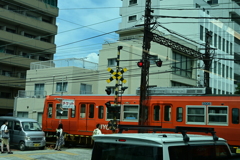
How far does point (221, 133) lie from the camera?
53.7 feet

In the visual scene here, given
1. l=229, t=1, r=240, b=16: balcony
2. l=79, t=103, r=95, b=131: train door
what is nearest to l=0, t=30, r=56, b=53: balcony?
l=229, t=1, r=240, b=16: balcony

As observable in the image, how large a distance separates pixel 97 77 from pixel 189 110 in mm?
20731

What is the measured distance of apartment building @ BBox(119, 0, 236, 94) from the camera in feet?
128

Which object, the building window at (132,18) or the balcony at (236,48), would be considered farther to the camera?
the building window at (132,18)

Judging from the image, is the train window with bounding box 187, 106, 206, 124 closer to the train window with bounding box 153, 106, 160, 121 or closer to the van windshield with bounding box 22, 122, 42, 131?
the train window with bounding box 153, 106, 160, 121

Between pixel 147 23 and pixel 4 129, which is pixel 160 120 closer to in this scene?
pixel 147 23

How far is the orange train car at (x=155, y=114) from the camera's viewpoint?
16359mm

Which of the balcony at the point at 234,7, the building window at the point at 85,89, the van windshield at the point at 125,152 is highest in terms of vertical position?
the balcony at the point at 234,7

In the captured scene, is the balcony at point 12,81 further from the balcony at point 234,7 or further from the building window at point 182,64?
the balcony at point 234,7

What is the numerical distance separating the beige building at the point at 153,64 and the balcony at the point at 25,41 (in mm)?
16885

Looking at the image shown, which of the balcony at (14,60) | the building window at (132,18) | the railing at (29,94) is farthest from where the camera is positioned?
the building window at (132,18)

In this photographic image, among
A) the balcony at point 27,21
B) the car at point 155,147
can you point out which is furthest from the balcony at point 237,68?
the car at point 155,147

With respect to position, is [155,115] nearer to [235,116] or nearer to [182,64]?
[235,116]

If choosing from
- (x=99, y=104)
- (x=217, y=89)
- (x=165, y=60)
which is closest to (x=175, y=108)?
(x=99, y=104)
